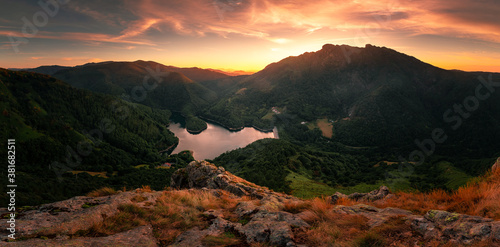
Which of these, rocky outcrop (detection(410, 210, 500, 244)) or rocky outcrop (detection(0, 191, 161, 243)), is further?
rocky outcrop (detection(0, 191, 161, 243))

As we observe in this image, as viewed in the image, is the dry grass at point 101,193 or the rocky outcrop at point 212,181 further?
the rocky outcrop at point 212,181

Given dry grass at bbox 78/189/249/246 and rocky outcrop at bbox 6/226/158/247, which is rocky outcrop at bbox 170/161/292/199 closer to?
dry grass at bbox 78/189/249/246

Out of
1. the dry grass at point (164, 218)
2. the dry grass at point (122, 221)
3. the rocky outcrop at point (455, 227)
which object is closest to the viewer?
the rocky outcrop at point (455, 227)

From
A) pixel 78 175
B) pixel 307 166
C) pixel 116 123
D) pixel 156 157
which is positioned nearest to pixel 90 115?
pixel 116 123

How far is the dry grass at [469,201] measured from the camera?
6.25m

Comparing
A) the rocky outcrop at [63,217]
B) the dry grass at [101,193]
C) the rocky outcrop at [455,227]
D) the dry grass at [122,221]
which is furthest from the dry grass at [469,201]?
the dry grass at [101,193]

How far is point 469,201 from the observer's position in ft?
23.2

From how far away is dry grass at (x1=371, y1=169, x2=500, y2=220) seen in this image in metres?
6.25

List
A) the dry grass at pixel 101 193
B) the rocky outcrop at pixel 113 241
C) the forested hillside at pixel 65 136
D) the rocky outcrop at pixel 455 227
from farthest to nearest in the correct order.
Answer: the forested hillside at pixel 65 136 < the dry grass at pixel 101 193 < the rocky outcrop at pixel 113 241 < the rocky outcrop at pixel 455 227

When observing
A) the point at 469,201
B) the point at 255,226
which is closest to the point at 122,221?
the point at 255,226

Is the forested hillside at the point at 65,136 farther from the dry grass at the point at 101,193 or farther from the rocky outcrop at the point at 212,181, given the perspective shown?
the dry grass at the point at 101,193

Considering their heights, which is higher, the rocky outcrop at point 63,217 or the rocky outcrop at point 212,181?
the rocky outcrop at point 63,217

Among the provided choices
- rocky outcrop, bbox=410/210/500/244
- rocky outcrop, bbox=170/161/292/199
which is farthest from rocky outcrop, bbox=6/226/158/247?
rocky outcrop, bbox=410/210/500/244

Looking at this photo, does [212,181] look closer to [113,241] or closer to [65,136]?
[113,241]
